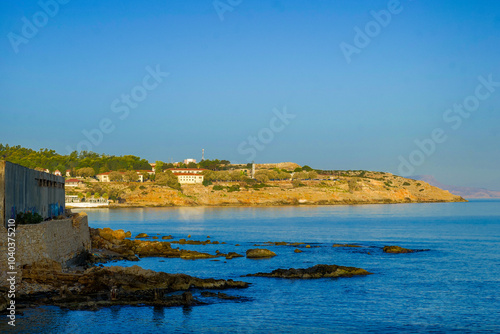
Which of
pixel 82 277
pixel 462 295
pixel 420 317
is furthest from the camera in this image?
pixel 462 295

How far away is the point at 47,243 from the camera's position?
93.9 feet

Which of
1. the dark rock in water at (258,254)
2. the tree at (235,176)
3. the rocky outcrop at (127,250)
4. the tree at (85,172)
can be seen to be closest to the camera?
the rocky outcrop at (127,250)

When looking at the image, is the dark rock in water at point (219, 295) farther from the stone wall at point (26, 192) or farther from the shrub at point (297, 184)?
the shrub at point (297, 184)

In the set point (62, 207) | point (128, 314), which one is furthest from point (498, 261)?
point (62, 207)

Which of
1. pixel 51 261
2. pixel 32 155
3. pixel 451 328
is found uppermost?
pixel 32 155

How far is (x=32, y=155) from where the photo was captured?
609 feet

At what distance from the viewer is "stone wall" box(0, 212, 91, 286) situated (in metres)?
25.6

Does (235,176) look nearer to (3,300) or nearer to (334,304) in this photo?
(334,304)

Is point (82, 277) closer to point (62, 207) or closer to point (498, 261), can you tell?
point (62, 207)

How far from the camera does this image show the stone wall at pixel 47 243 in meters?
25.6

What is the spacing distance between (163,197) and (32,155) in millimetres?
56978

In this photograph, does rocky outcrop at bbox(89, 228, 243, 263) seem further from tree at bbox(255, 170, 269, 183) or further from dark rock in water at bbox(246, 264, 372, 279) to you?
tree at bbox(255, 170, 269, 183)

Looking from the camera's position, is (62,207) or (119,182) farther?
(119,182)

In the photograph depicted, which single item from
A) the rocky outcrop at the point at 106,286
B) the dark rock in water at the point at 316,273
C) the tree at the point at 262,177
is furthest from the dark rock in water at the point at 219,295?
the tree at the point at 262,177
